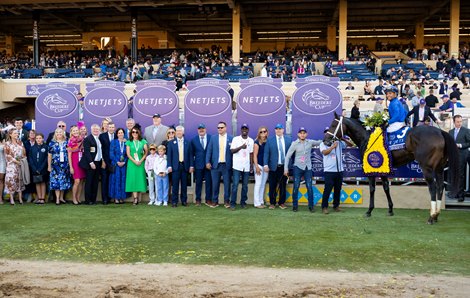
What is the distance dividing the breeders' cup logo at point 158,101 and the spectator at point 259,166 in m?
2.61

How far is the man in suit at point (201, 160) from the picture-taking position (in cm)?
1233

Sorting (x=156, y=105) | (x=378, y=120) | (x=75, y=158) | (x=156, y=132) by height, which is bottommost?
(x=75, y=158)

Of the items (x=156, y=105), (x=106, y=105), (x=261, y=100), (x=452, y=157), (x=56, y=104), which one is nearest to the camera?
(x=452, y=157)

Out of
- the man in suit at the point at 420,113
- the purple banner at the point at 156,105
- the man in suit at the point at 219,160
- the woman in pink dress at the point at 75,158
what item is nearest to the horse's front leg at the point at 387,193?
the man in suit at the point at 219,160

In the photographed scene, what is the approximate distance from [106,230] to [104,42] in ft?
158

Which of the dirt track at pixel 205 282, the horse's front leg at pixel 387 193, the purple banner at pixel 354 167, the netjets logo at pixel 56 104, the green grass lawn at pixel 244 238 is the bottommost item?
the dirt track at pixel 205 282

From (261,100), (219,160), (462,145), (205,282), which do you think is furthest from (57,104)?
(462,145)

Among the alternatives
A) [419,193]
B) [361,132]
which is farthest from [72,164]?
[419,193]

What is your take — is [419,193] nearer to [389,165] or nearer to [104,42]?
[389,165]

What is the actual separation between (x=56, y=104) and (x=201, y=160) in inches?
174

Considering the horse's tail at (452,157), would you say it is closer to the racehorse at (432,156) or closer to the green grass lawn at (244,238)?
the racehorse at (432,156)

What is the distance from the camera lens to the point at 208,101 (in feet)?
43.5

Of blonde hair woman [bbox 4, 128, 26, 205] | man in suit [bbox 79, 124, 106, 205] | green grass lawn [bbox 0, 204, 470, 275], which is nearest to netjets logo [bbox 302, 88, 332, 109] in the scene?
green grass lawn [bbox 0, 204, 470, 275]

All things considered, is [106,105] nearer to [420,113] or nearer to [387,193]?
[387,193]
